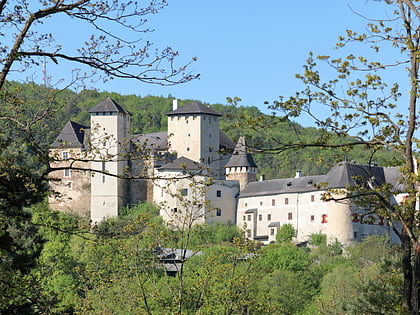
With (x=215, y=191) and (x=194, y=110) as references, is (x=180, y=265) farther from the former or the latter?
(x=194, y=110)

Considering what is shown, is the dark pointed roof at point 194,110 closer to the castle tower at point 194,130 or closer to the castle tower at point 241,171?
the castle tower at point 194,130

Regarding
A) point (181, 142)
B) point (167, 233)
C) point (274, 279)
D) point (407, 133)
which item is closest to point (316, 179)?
point (181, 142)

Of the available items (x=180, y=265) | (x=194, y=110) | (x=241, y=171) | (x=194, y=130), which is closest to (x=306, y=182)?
(x=241, y=171)

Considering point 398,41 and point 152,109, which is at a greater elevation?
point 152,109

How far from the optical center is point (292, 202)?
197 ft

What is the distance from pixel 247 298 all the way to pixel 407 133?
9410 millimetres

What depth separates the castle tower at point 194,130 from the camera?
2458 inches

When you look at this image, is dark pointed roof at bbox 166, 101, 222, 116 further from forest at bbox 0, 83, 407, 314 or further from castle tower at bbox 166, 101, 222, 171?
forest at bbox 0, 83, 407, 314

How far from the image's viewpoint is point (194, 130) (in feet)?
207

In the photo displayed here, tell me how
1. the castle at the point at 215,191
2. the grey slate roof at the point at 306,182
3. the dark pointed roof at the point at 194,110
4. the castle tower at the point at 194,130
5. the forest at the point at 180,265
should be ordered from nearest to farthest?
1. the forest at the point at 180,265
2. the grey slate roof at the point at 306,182
3. the castle at the point at 215,191
4. the castle tower at the point at 194,130
5. the dark pointed roof at the point at 194,110

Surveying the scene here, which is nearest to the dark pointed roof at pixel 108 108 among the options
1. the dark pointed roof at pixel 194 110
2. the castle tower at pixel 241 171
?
the dark pointed roof at pixel 194 110

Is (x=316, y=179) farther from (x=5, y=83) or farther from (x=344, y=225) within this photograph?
(x=5, y=83)

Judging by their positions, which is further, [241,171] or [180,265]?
[241,171]

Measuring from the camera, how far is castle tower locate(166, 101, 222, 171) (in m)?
62.4
